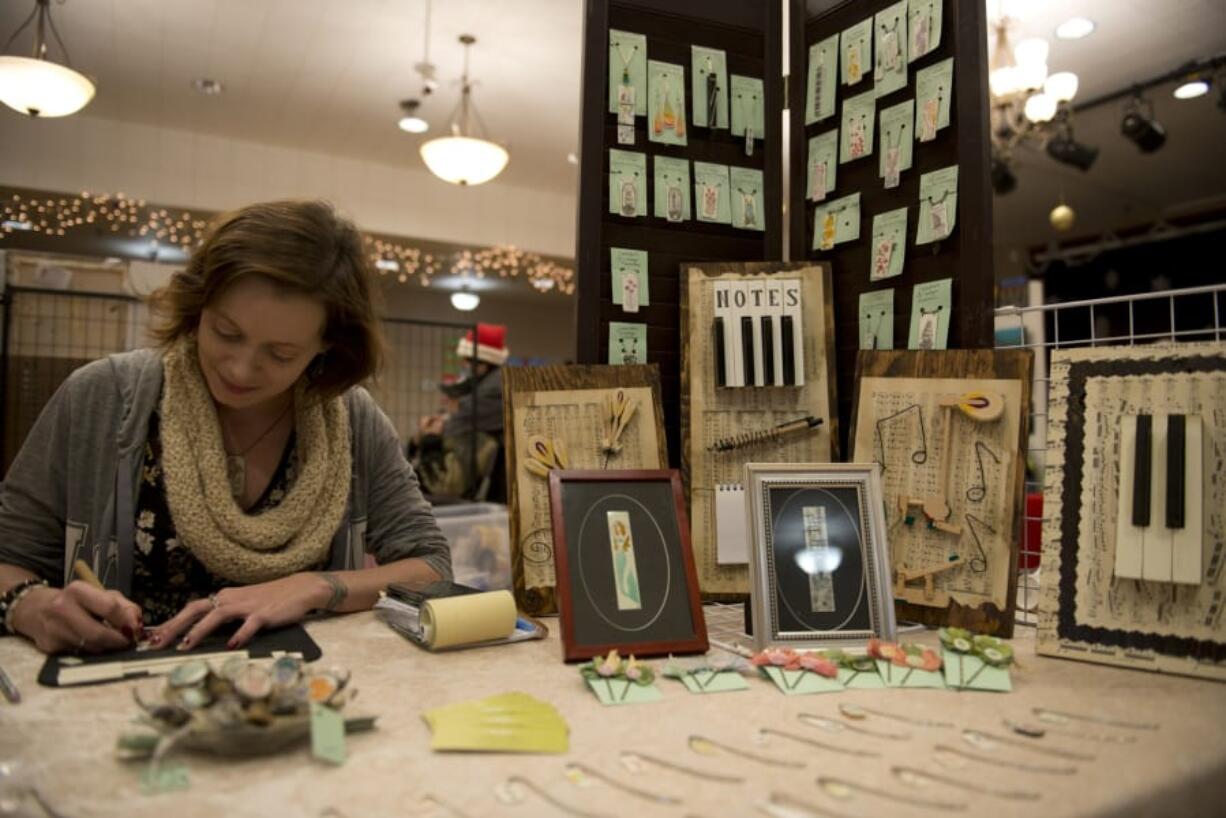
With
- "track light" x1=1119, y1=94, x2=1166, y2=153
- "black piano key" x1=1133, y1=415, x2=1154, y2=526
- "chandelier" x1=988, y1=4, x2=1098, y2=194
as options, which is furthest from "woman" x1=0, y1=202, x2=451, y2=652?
"track light" x1=1119, y1=94, x2=1166, y2=153

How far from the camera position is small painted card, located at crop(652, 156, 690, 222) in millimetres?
1447

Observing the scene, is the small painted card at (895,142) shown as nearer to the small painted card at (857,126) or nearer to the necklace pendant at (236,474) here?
the small painted card at (857,126)

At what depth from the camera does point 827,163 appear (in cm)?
147

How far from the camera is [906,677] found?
2.92ft

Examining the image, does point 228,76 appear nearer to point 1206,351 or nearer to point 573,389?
point 573,389

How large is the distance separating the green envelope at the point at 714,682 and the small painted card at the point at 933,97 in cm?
91

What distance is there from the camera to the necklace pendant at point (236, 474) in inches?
51.3

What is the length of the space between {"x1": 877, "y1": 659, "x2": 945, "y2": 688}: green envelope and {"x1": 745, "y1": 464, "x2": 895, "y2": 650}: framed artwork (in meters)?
0.10

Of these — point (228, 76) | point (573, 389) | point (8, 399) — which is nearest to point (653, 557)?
point (573, 389)

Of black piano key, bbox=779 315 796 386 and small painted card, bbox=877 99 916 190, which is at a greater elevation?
A: small painted card, bbox=877 99 916 190

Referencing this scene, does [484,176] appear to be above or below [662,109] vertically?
above

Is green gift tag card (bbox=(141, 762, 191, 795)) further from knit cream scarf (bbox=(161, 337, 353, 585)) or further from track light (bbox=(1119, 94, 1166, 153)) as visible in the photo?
track light (bbox=(1119, 94, 1166, 153))

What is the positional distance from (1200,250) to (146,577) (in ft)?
28.5

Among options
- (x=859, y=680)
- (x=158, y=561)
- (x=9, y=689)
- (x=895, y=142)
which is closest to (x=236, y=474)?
(x=158, y=561)
